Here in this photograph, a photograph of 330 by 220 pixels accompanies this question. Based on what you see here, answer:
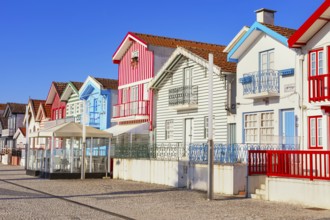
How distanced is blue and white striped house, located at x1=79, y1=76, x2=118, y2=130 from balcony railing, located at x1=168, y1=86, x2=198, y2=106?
1006 centimetres

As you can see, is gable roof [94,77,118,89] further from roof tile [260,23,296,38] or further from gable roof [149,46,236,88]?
roof tile [260,23,296,38]

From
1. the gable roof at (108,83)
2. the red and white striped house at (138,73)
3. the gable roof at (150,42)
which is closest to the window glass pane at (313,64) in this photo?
the red and white striped house at (138,73)

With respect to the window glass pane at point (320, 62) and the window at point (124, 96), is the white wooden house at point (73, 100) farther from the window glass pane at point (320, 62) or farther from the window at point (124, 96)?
the window glass pane at point (320, 62)

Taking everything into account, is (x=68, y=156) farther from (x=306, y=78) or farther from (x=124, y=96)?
(x=306, y=78)

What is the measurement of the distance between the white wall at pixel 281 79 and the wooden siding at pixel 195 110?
153cm

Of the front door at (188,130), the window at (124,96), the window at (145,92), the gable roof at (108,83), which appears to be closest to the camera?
the front door at (188,130)

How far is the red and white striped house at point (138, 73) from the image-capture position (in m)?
32.3

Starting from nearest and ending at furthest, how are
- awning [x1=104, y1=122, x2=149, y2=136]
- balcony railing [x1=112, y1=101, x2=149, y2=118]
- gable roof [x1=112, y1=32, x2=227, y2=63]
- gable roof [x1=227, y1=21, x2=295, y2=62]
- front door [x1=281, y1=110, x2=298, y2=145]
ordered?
1. front door [x1=281, y1=110, x2=298, y2=145]
2. gable roof [x1=227, y1=21, x2=295, y2=62]
3. awning [x1=104, y1=122, x2=149, y2=136]
4. balcony railing [x1=112, y1=101, x2=149, y2=118]
5. gable roof [x1=112, y1=32, x2=227, y2=63]

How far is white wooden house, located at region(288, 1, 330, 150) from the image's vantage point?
1911 centimetres

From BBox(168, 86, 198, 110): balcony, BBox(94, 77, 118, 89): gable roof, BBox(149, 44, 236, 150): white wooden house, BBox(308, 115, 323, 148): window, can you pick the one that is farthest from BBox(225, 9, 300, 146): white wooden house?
BBox(94, 77, 118, 89): gable roof

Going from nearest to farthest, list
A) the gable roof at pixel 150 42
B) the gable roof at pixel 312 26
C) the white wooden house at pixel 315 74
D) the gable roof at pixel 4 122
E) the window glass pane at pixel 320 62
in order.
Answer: the gable roof at pixel 312 26 → the white wooden house at pixel 315 74 → the window glass pane at pixel 320 62 → the gable roof at pixel 150 42 → the gable roof at pixel 4 122

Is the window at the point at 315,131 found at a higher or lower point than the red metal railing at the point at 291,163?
higher

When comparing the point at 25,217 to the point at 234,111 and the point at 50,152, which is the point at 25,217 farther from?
the point at 50,152

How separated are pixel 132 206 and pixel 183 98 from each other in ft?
43.6
